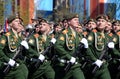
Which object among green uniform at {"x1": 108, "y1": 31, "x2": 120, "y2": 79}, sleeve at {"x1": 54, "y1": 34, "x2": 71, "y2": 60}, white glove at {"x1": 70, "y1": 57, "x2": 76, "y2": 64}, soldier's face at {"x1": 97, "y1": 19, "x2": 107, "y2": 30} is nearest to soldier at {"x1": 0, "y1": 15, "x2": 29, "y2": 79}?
sleeve at {"x1": 54, "y1": 34, "x2": 71, "y2": 60}

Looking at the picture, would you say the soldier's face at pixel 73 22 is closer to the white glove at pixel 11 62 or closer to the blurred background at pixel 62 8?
the white glove at pixel 11 62

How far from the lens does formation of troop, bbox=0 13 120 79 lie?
1061 centimetres

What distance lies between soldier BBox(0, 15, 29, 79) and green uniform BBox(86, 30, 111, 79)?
1.46 metres

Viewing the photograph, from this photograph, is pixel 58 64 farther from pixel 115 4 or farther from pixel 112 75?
pixel 115 4

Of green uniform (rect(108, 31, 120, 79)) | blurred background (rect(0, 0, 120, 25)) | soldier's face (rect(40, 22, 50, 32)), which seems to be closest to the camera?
soldier's face (rect(40, 22, 50, 32))

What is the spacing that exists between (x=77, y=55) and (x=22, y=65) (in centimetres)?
125

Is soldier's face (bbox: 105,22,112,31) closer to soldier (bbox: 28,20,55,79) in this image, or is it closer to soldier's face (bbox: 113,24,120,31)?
soldier's face (bbox: 113,24,120,31)

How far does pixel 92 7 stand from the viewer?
45531 mm

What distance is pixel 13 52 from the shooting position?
10.6 metres

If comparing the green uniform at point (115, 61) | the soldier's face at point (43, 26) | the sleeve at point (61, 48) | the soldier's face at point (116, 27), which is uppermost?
the soldier's face at point (43, 26)

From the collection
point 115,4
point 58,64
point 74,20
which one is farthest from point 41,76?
point 115,4

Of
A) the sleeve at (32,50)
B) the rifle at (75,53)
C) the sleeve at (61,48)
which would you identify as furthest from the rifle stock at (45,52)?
the rifle at (75,53)

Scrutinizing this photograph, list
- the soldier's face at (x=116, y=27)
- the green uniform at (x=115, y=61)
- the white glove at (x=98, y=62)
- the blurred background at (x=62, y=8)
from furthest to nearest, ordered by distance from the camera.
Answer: the blurred background at (x=62, y=8) → the soldier's face at (x=116, y=27) → the green uniform at (x=115, y=61) → the white glove at (x=98, y=62)

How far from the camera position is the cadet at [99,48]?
10.8m
